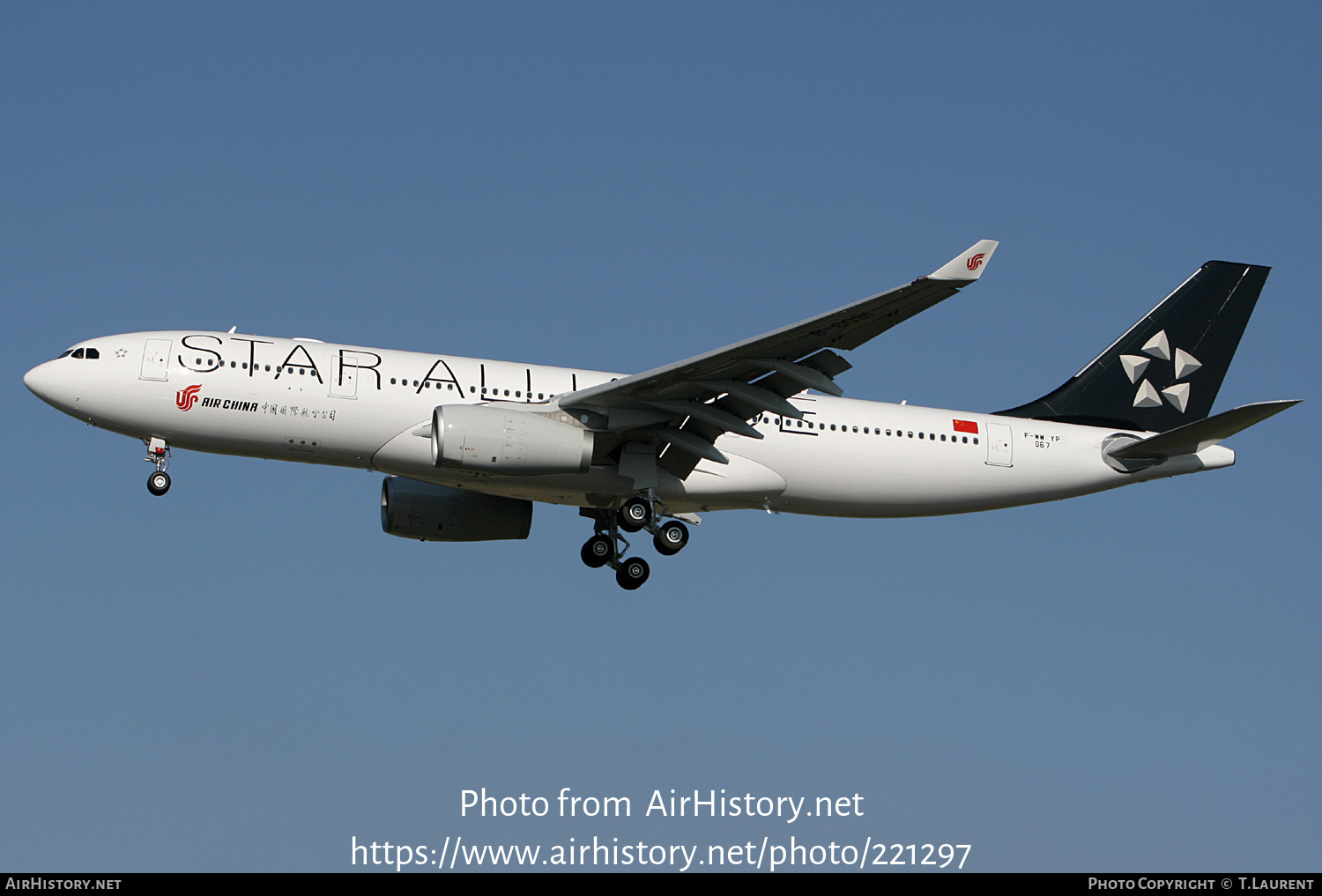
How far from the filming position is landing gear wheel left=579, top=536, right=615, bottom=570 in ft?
102

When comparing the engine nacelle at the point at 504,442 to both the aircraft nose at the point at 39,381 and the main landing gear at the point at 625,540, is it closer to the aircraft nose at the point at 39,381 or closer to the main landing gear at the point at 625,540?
the main landing gear at the point at 625,540

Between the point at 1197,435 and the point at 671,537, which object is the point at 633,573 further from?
the point at 1197,435

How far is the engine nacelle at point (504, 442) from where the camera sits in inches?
1031

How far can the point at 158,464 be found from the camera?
91.6ft

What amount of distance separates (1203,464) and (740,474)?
10282 mm

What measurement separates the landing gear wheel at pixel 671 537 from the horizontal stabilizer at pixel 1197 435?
9.79 m

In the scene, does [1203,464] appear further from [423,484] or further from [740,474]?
[423,484]

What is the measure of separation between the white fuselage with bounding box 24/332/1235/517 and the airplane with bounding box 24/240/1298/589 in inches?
1.5

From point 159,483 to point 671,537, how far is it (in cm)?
1024

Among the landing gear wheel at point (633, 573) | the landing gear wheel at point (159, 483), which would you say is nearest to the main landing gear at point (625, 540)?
the landing gear wheel at point (633, 573)

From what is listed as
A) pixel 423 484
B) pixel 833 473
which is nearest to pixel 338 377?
pixel 423 484

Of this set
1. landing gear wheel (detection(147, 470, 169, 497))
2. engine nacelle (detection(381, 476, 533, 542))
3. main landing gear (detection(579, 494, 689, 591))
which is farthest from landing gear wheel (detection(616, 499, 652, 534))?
landing gear wheel (detection(147, 470, 169, 497))

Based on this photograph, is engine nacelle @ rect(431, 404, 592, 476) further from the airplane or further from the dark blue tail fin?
the dark blue tail fin

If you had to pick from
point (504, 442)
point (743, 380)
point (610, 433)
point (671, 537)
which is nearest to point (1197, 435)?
point (743, 380)
